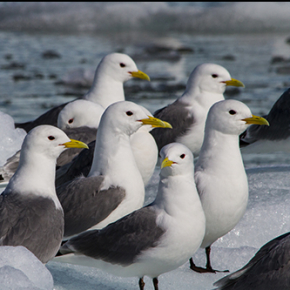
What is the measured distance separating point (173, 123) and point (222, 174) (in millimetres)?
2033

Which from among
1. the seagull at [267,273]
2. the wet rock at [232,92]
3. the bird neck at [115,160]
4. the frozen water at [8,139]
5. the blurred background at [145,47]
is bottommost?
the blurred background at [145,47]

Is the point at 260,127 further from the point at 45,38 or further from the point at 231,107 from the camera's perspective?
the point at 45,38

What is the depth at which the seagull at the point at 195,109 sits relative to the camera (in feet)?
19.7

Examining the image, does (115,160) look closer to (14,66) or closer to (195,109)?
(195,109)

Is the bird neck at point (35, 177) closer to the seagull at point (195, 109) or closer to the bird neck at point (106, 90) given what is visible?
the seagull at point (195, 109)

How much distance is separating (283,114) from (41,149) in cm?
298

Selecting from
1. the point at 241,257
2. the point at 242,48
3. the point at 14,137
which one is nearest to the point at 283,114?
the point at 241,257

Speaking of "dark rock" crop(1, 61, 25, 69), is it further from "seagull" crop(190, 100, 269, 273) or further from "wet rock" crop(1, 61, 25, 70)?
"seagull" crop(190, 100, 269, 273)

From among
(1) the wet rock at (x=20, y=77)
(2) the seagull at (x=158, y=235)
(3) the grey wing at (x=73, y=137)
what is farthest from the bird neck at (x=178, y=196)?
(1) the wet rock at (x=20, y=77)

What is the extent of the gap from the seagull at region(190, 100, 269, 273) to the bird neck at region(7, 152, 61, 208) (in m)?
1.03

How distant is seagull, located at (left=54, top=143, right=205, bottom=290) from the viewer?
338cm

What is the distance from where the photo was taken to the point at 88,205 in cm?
395

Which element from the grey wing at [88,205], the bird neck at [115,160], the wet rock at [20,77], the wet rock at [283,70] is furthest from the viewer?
the wet rock at [283,70]

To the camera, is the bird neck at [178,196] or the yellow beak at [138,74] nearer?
the bird neck at [178,196]
